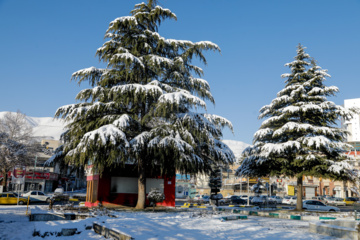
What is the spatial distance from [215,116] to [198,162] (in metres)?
3.95

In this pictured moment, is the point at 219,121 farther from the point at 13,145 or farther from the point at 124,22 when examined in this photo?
the point at 13,145

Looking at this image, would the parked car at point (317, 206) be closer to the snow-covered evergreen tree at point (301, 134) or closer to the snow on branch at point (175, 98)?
the snow-covered evergreen tree at point (301, 134)

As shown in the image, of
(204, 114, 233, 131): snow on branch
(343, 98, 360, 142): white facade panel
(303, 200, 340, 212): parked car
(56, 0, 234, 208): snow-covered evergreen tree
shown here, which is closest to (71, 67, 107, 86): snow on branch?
(56, 0, 234, 208): snow-covered evergreen tree

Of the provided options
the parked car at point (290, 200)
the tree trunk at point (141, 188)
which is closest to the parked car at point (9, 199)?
the tree trunk at point (141, 188)

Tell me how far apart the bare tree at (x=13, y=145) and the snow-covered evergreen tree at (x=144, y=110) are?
24235 mm

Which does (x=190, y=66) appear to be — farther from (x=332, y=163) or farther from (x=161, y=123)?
(x=332, y=163)

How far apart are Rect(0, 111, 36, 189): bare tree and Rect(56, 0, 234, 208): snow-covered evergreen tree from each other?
2424cm

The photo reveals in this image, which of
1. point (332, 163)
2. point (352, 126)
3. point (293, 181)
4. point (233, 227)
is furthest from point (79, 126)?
point (352, 126)

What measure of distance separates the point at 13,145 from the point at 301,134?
3729cm

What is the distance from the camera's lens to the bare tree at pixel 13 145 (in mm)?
44156

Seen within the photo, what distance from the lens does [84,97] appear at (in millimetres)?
24969

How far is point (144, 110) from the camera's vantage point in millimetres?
25281

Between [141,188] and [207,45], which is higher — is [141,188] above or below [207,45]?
below

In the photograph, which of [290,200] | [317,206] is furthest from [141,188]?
[290,200]
